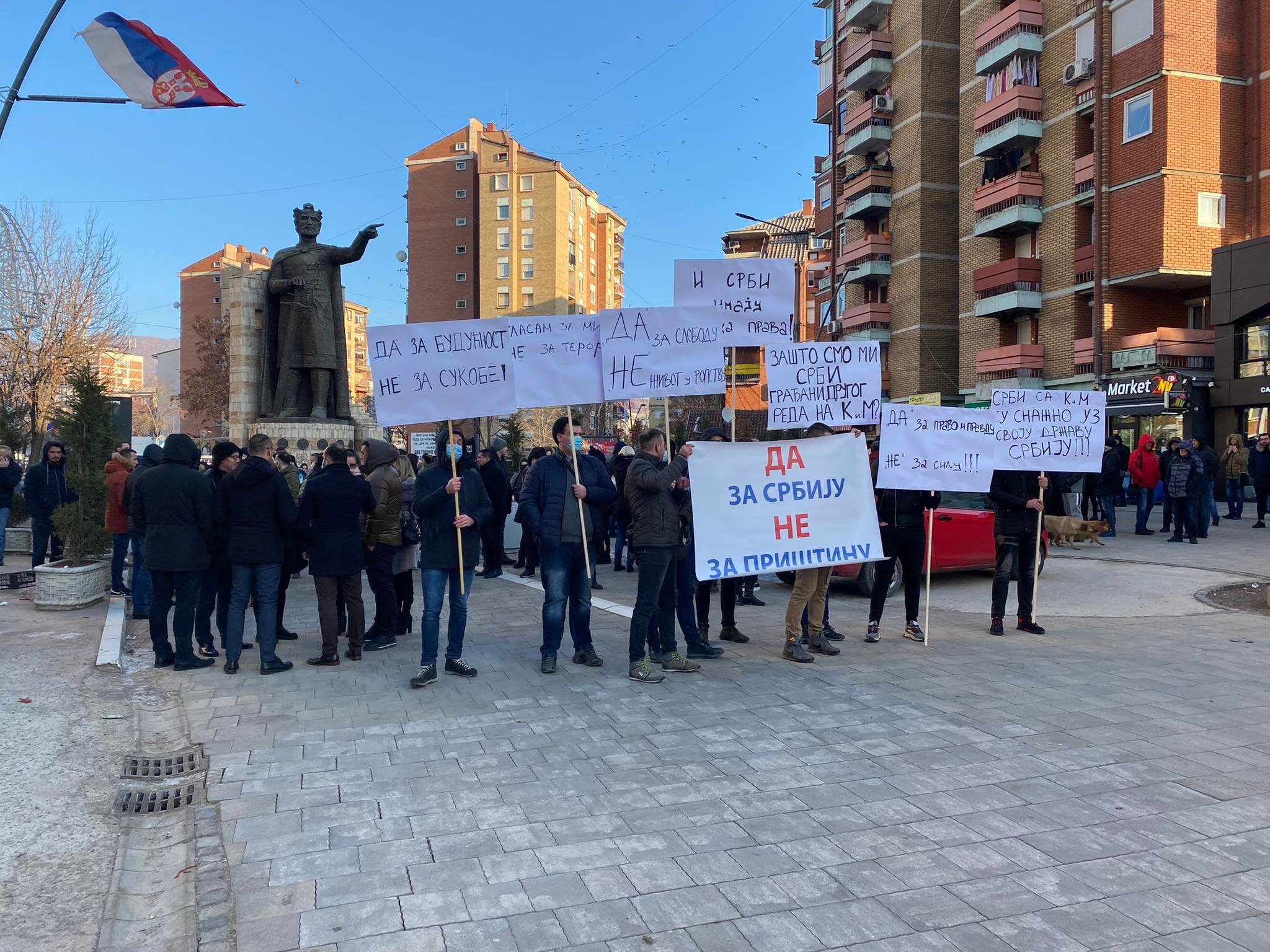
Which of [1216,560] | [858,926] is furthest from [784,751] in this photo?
[1216,560]

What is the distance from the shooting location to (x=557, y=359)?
7531 millimetres

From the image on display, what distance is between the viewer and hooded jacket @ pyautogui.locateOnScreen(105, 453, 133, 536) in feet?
33.6

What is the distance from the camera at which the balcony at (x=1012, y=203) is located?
34.8 metres

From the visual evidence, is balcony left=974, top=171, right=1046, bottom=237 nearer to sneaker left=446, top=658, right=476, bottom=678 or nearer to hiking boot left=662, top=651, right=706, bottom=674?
hiking boot left=662, top=651, right=706, bottom=674

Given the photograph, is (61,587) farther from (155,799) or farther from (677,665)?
(677,665)

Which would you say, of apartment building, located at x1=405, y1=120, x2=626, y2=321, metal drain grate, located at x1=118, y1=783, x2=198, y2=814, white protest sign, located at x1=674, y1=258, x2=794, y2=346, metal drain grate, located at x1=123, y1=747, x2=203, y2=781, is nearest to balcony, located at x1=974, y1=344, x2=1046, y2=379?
white protest sign, located at x1=674, y1=258, x2=794, y2=346

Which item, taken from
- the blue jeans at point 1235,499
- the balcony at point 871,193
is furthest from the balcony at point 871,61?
the blue jeans at point 1235,499

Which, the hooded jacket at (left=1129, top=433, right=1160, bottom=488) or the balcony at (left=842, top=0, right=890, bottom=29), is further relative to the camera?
the balcony at (left=842, top=0, right=890, bottom=29)

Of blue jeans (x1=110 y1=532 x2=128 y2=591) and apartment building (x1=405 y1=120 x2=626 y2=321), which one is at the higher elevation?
apartment building (x1=405 y1=120 x2=626 y2=321)

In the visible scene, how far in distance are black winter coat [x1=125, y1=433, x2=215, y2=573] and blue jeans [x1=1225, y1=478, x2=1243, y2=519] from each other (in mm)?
22556

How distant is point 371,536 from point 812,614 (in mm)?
3977

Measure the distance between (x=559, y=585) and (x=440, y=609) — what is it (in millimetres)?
936

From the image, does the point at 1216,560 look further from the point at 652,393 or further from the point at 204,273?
the point at 204,273

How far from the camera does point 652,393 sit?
→ 7359 millimetres
